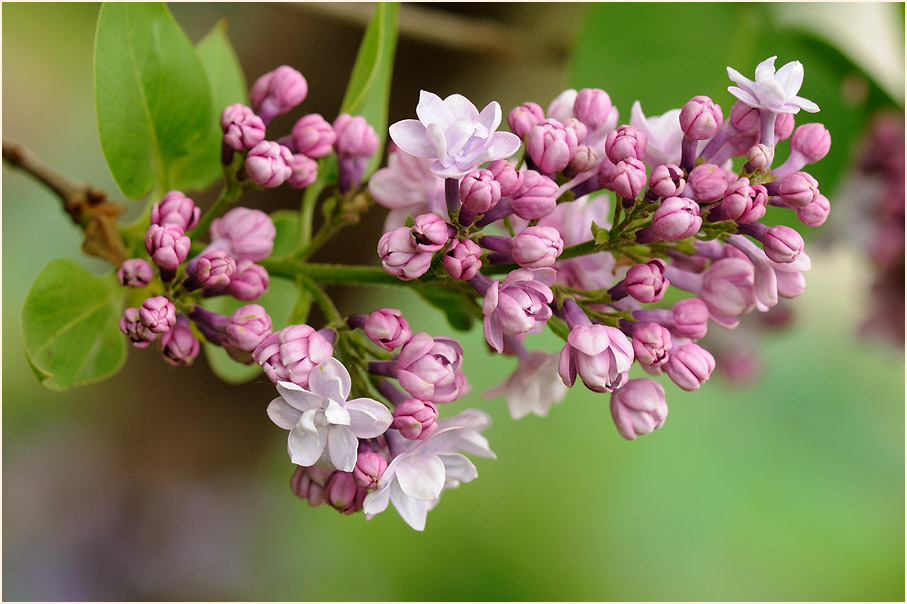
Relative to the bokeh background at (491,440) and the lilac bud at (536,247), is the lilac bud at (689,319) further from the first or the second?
the bokeh background at (491,440)

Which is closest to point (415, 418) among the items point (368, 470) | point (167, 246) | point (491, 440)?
point (368, 470)

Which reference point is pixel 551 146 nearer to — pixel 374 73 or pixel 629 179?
pixel 629 179

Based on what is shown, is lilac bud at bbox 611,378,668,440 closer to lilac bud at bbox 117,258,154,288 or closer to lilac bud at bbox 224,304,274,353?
lilac bud at bbox 224,304,274,353

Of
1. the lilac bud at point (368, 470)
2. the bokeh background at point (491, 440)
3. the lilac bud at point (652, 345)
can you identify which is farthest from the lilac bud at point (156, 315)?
the bokeh background at point (491, 440)

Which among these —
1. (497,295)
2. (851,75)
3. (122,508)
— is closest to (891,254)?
(851,75)

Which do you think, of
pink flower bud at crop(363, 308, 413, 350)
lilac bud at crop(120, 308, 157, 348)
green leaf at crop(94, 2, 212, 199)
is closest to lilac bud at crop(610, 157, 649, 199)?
pink flower bud at crop(363, 308, 413, 350)

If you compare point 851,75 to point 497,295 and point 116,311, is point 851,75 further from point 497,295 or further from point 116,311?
point 116,311
